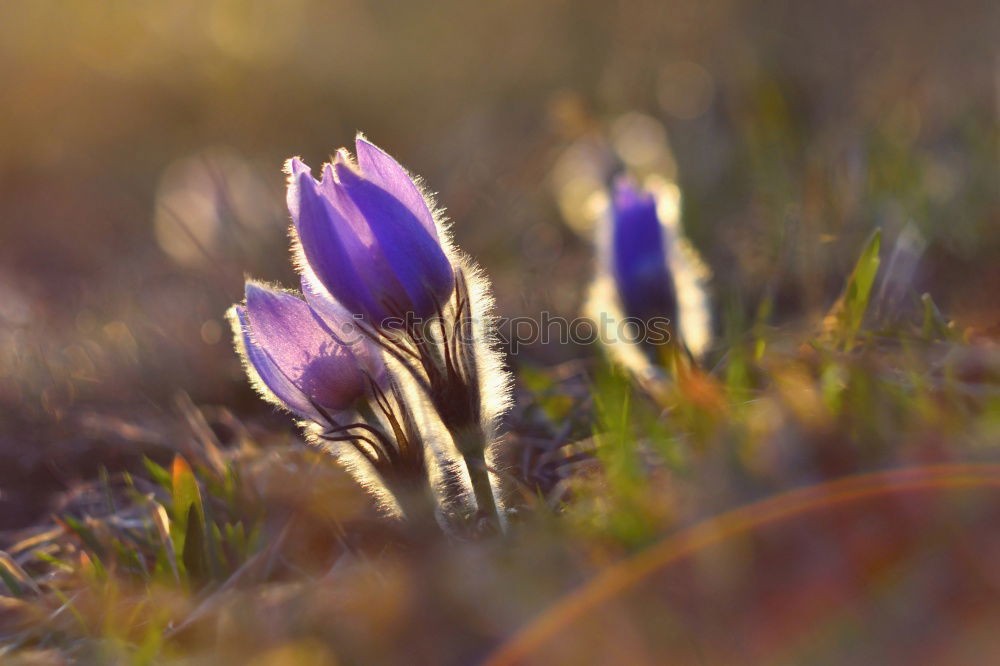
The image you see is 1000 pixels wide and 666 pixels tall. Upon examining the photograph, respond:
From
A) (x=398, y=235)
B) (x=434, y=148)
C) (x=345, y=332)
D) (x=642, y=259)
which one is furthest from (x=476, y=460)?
(x=434, y=148)

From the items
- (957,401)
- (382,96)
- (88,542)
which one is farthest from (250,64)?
(957,401)

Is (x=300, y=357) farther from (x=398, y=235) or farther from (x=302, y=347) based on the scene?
(x=398, y=235)

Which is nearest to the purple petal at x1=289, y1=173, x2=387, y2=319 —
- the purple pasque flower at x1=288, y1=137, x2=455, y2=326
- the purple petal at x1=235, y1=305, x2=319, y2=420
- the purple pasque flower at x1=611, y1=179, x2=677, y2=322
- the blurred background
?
the purple pasque flower at x1=288, y1=137, x2=455, y2=326

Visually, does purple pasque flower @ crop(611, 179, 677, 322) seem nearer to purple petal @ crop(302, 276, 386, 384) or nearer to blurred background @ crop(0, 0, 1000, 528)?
blurred background @ crop(0, 0, 1000, 528)

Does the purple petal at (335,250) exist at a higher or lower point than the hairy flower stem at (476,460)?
higher

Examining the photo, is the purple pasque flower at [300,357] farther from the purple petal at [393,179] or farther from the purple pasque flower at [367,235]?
the purple petal at [393,179]

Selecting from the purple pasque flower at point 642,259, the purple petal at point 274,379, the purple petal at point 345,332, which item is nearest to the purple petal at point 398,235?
the purple petal at point 345,332

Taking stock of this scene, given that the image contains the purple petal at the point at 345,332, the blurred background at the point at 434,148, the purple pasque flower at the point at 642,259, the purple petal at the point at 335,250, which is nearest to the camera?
the purple petal at the point at 335,250

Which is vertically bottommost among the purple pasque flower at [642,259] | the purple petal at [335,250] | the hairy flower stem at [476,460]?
the hairy flower stem at [476,460]
